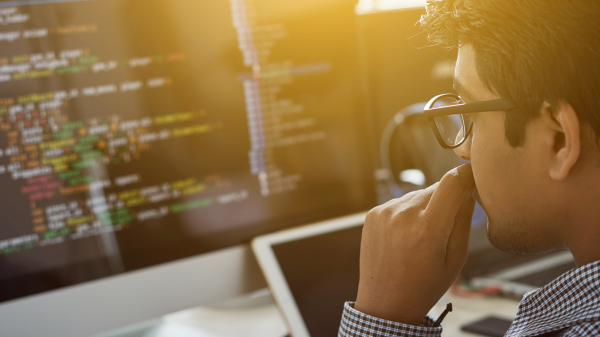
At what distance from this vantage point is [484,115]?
56 cm

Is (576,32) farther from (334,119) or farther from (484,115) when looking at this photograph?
(334,119)

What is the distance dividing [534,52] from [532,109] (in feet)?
0.18

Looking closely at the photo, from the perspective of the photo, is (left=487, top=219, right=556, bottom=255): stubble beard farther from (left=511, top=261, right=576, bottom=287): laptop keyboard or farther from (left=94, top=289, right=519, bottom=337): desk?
(left=511, top=261, right=576, bottom=287): laptop keyboard

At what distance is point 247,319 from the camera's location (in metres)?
1.01

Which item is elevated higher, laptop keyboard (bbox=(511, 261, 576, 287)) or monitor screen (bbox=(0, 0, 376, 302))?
monitor screen (bbox=(0, 0, 376, 302))

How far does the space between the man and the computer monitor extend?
271 mm

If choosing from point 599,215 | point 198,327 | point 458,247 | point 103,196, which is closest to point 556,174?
point 599,215

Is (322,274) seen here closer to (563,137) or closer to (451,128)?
(451,128)

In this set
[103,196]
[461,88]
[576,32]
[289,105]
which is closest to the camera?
[576,32]

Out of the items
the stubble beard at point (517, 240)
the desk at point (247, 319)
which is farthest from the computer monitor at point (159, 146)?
the stubble beard at point (517, 240)

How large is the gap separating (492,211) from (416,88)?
2.19 feet

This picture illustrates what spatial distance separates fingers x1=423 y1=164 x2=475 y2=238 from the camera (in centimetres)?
61

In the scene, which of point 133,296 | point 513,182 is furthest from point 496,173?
point 133,296

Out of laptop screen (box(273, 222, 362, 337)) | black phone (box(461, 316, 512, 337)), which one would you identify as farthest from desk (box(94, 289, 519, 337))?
laptop screen (box(273, 222, 362, 337))
